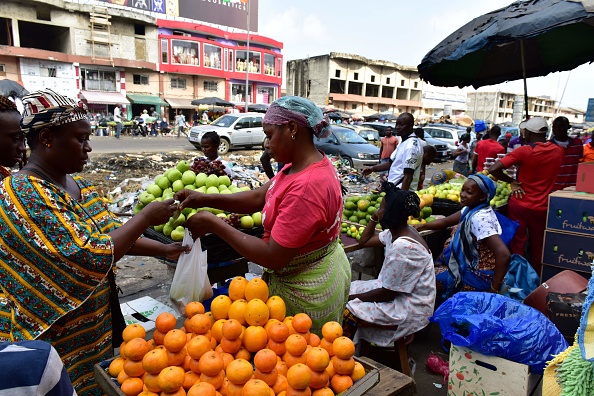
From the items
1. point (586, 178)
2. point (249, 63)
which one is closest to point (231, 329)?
point (586, 178)

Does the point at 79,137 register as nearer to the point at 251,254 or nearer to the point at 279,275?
the point at 251,254

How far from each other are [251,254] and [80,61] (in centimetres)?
3504

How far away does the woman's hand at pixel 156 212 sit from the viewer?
6.31 ft

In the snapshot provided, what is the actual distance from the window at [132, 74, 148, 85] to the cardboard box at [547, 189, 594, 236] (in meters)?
36.2

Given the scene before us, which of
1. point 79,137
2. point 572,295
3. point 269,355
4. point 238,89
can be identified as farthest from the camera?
point 238,89

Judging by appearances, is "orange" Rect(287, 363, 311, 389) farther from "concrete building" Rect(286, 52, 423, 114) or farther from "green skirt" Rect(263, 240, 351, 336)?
"concrete building" Rect(286, 52, 423, 114)

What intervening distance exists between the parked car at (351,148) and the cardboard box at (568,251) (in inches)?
427

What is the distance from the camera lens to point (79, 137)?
5.97 ft

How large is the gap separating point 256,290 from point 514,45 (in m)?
5.96

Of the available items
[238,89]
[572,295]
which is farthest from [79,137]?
[238,89]

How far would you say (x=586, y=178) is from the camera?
13.5 ft

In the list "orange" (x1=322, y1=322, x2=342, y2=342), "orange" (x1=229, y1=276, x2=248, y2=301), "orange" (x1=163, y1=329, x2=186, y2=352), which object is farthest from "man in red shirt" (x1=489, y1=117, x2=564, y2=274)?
"orange" (x1=163, y1=329, x2=186, y2=352)

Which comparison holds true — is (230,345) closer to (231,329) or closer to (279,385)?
(231,329)

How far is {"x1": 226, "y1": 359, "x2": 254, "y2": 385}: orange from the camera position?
1.52m
